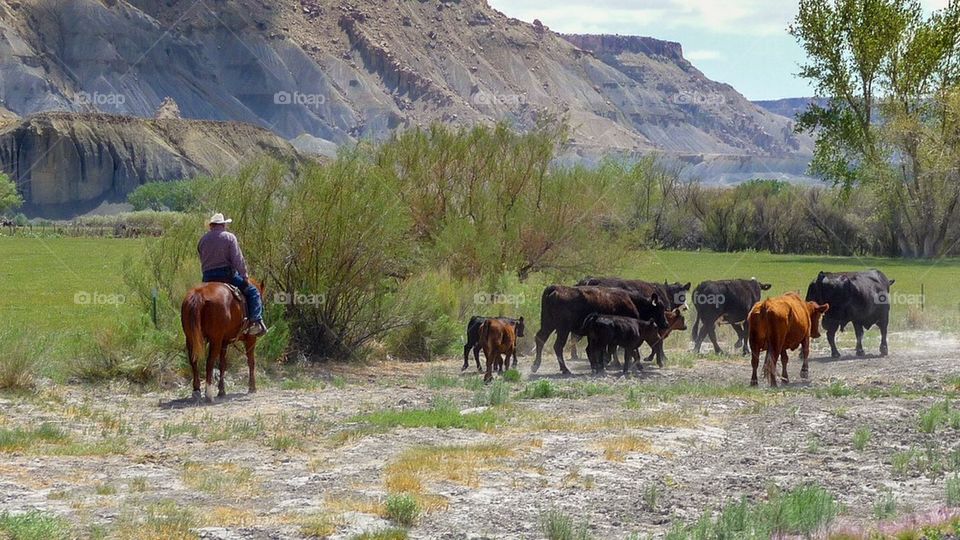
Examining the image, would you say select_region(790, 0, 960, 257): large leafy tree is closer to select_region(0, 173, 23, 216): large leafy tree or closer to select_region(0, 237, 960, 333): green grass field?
select_region(0, 237, 960, 333): green grass field

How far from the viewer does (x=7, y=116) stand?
172 metres

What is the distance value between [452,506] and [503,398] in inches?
225

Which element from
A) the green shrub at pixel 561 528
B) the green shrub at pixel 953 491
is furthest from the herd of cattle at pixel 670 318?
the green shrub at pixel 561 528

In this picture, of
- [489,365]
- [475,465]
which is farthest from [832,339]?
[475,465]

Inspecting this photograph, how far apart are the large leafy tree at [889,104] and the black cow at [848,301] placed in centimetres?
3488

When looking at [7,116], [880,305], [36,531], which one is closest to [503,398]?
[36,531]

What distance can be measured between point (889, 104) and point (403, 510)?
5655 centimetres

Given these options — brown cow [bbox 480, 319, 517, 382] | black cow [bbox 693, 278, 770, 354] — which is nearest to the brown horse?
brown cow [bbox 480, 319, 517, 382]

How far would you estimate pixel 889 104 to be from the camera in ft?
198

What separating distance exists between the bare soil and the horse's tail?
726 millimetres

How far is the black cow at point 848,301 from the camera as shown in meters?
21.9

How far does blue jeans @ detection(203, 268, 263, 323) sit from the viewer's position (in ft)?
51.9

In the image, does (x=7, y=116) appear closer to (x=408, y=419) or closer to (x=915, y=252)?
(x=915, y=252)

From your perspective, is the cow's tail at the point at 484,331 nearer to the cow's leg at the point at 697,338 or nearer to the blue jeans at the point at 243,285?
the blue jeans at the point at 243,285
